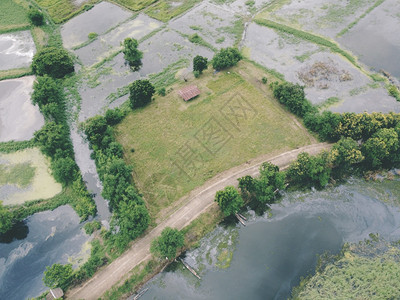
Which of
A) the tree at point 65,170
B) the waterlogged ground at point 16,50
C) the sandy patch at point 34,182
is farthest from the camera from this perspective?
the waterlogged ground at point 16,50

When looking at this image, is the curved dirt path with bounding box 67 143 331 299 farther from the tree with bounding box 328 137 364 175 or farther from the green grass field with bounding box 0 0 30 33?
the green grass field with bounding box 0 0 30 33

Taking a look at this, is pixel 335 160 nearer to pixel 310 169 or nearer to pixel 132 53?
pixel 310 169

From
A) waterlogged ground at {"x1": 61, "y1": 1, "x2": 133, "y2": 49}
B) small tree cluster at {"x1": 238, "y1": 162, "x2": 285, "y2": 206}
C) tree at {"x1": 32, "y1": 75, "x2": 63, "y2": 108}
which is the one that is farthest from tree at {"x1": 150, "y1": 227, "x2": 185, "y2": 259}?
waterlogged ground at {"x1": 61, "y1": 1, "x2": 133, "y2": 49}

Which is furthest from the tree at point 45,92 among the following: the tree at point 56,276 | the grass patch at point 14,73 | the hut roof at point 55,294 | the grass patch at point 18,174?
the hut roof at point 55,294

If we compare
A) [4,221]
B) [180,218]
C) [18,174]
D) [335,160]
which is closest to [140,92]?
[18,174]

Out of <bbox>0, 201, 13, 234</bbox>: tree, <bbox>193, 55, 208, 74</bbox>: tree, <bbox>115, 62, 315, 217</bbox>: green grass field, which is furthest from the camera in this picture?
<bbox>193, 55, 208, 74</bbox>: tree

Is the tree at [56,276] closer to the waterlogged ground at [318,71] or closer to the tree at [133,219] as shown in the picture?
the tree at [133,219]
